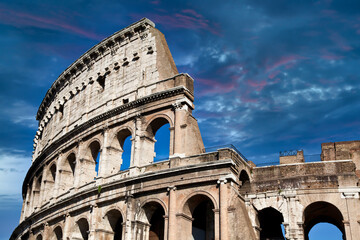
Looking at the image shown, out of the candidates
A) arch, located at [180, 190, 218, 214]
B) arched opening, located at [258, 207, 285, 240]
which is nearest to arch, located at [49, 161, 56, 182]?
arch, located at [180, 190, 218, 214]

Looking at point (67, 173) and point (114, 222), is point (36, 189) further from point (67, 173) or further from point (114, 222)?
point (114, 222)

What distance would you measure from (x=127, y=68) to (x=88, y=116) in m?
4.30

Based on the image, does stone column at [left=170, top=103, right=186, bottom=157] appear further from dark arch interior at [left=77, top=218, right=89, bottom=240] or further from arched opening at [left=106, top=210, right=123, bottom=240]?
dark arch interior at [left=77, top=218, right=89, bottom=240]

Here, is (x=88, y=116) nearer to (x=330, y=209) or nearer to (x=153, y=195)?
(x=153, y=195)

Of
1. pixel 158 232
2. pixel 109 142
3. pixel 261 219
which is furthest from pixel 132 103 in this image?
pixel 261 219

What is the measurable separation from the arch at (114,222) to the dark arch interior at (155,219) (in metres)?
1.82

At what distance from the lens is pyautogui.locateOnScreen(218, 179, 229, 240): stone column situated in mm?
19344

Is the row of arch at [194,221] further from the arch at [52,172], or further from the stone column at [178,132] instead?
the arch at [52,172]

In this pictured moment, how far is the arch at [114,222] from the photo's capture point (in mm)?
23906

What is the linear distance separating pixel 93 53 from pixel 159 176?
12628 mm

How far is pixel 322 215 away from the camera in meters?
25.4

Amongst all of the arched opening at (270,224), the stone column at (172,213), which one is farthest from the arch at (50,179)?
the arched opening at (270,224)

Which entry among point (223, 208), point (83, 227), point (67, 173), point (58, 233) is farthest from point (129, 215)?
point (67, 173)

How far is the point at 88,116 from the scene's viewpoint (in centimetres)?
2931
